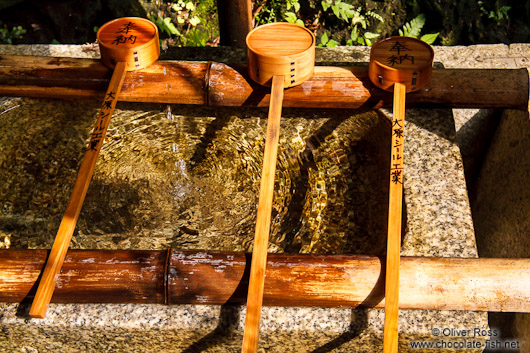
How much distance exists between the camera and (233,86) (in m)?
3.20

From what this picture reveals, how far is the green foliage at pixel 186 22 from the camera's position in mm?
5852

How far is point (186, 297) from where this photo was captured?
241cm

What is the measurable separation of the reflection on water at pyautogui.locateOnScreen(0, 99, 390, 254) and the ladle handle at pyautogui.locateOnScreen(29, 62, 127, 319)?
65 centimetres

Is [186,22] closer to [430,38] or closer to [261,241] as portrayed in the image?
[430,38]

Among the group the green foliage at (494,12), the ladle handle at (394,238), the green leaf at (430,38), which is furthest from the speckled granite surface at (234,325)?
the green foliage at (494,12)

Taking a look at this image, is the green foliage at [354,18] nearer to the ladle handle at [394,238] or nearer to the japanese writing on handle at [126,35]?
the japanese writing on handle at [126,35]

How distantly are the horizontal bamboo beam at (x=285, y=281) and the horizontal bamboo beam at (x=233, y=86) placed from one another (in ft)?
3.74

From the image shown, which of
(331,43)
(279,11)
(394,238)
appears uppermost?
(394,238)

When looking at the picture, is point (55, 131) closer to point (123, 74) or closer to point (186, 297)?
point (123, 74)

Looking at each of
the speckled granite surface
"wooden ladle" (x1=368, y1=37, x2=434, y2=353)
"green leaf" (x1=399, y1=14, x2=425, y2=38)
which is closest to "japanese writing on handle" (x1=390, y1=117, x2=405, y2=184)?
"wooden ladle" (x1=368, y1=37, x2=434, y2=353)

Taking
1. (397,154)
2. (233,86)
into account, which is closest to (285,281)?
(397,154)

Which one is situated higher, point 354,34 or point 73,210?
point 73,210

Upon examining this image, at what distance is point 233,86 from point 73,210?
123 cm

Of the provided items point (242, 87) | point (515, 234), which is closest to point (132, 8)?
point (242, 87)
